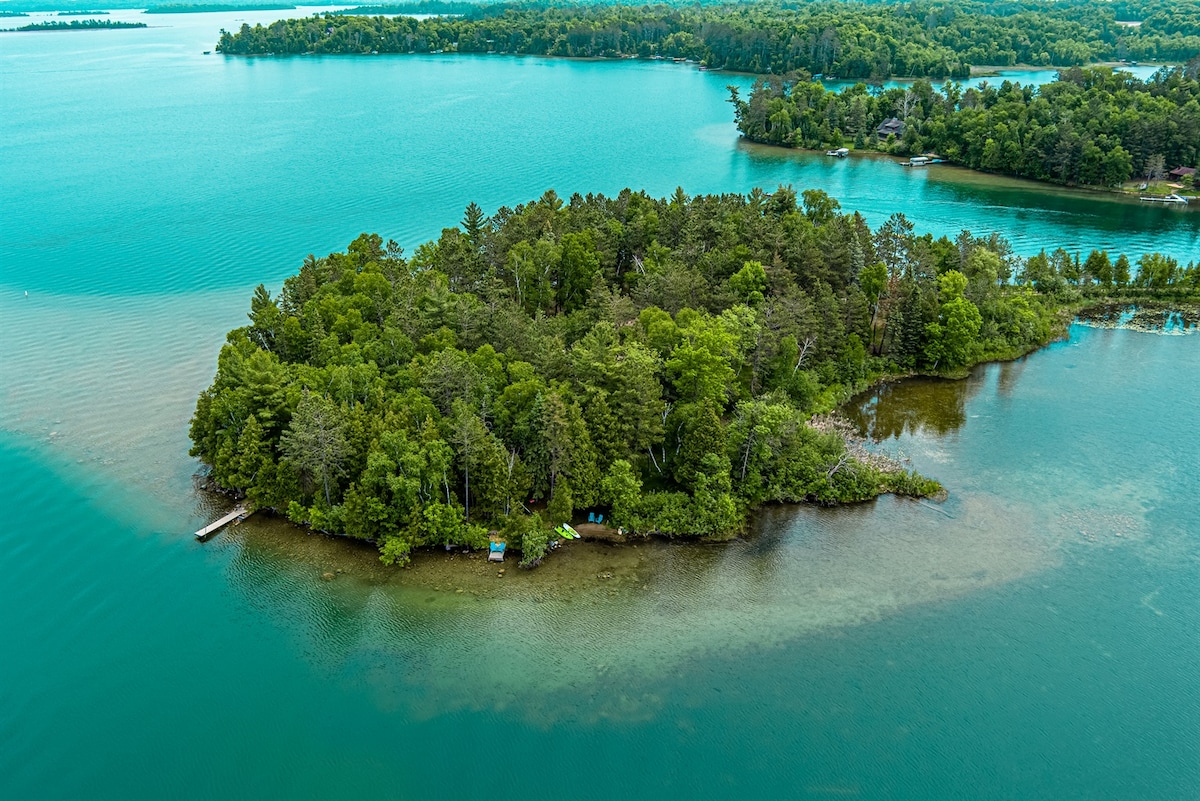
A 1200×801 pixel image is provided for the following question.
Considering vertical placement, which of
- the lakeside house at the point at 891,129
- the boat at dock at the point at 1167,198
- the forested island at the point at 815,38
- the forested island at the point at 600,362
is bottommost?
the forested island at the point at 600,362

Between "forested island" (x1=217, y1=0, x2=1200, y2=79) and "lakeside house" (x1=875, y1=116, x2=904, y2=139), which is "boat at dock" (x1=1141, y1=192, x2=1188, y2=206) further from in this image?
"forested island" (x1=217, y1=0, x2=1200, y2=79)

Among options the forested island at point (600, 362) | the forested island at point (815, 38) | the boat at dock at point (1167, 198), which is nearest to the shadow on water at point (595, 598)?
the forested island at point (600, 362)

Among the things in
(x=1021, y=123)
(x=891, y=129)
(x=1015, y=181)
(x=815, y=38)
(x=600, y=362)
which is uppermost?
(x=815, y=38)

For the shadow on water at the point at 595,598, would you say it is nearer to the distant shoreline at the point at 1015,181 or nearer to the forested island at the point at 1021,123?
the distant shoreline at the point at 1015,181

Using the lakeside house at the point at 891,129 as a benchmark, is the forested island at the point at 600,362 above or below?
below

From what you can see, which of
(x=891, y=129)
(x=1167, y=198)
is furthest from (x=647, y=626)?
(x=891, y=129)

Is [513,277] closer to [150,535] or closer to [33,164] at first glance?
[150,535]

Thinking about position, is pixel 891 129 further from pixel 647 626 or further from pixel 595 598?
pixel 647 626
